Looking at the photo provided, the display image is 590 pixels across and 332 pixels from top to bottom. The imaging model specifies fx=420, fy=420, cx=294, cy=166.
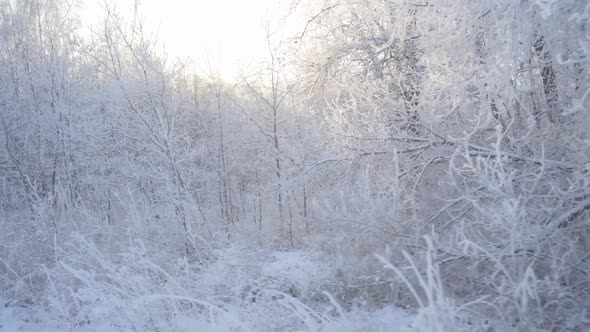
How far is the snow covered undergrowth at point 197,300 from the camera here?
417 centimetres

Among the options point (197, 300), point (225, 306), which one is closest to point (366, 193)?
point (225, 306)

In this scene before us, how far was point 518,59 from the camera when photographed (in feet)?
14.4

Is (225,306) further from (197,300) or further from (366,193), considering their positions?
(366,193)

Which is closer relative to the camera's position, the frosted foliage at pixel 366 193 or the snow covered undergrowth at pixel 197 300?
the frosted foliage at pixel 366 193

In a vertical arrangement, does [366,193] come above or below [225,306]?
above

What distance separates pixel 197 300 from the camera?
3.54 m

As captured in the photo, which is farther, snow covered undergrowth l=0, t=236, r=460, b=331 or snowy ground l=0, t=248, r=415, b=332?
snow covered undergrowth l=0, t=236, r=460, b=331

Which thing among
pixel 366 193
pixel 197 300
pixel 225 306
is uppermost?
pixel 366 193

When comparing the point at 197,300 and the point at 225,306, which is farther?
the point at 225,306

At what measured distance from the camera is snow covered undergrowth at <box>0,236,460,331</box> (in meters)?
4.17

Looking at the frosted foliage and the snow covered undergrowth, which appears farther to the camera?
the snow covered undergrowth

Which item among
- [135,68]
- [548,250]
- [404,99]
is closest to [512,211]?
[548,250]

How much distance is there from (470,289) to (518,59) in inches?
103

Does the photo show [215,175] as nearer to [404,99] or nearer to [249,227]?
[249,227]
